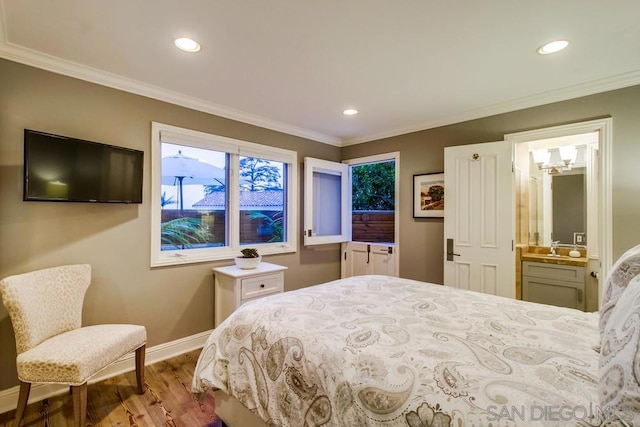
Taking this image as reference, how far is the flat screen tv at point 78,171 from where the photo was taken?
6.43ft

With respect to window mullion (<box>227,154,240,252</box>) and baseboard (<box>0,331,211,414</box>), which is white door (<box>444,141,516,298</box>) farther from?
baseboard (<box>0,331,211,414</box>)

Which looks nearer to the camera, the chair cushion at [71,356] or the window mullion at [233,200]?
the chair cushion at [71,356]

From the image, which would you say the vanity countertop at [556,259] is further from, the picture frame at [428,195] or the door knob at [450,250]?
the picture frame at [428,195]

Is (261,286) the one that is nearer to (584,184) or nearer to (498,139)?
(498,139)

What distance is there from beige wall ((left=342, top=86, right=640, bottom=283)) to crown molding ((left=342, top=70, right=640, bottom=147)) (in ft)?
0.14

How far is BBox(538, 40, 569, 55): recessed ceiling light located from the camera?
6.25 ft

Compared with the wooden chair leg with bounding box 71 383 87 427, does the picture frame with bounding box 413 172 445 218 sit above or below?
above

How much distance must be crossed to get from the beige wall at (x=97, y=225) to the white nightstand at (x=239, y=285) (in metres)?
0.16

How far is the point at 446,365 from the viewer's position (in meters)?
1.05

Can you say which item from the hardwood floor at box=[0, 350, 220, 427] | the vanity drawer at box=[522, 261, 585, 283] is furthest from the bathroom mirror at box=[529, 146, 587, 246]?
the hardwood floor at box=[0, 350, 220, 427]

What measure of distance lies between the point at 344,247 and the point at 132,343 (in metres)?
2.93

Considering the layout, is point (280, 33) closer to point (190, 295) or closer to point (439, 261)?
point (190, 295)

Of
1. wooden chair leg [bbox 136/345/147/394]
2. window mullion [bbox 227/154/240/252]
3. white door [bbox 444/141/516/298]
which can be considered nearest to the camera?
wooden chair leg [bbox 136/345/147/394]

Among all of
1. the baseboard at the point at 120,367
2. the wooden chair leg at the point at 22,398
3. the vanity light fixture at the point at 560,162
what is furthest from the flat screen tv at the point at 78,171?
the vanity light fixture at the point at 560,162
